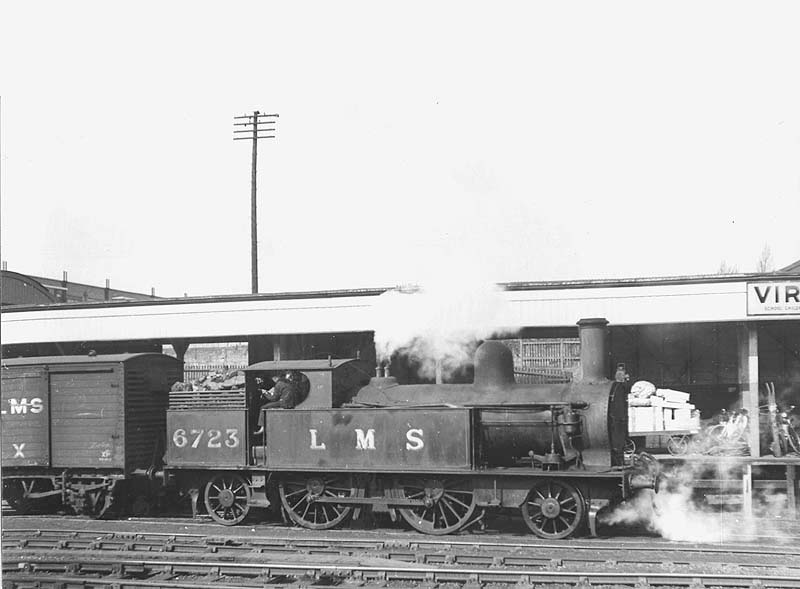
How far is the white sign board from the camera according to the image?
49.0 feet

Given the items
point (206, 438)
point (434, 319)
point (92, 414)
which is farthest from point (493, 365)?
point (92, 414)

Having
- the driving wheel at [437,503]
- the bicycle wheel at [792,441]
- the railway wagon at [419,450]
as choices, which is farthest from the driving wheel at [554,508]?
the bicycle wheel at [792,441]

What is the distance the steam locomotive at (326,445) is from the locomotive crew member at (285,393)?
5.8 inches

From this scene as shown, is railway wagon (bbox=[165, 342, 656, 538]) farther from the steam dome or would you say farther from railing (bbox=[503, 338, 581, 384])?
railing (bbox=[503, 338, 581, 384])

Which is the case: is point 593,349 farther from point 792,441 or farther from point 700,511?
point 792,441

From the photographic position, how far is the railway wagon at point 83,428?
13445 mm

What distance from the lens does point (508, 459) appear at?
11.8m

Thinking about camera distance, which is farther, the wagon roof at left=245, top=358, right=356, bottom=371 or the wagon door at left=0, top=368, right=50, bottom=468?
the wagon door at left=0, top=368, right=50, bottom=468

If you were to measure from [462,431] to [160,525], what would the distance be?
5.63 meters

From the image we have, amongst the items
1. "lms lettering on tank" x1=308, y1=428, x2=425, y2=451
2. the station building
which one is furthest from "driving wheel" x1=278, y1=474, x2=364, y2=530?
the station building

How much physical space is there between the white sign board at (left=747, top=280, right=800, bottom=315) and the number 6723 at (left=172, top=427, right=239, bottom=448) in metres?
9.94

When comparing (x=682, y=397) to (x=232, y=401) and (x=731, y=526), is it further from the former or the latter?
(x=232, y=401)

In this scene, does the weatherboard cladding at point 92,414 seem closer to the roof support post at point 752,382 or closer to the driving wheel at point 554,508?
the driving wheel at point 554,508

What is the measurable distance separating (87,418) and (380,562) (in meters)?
6.40
